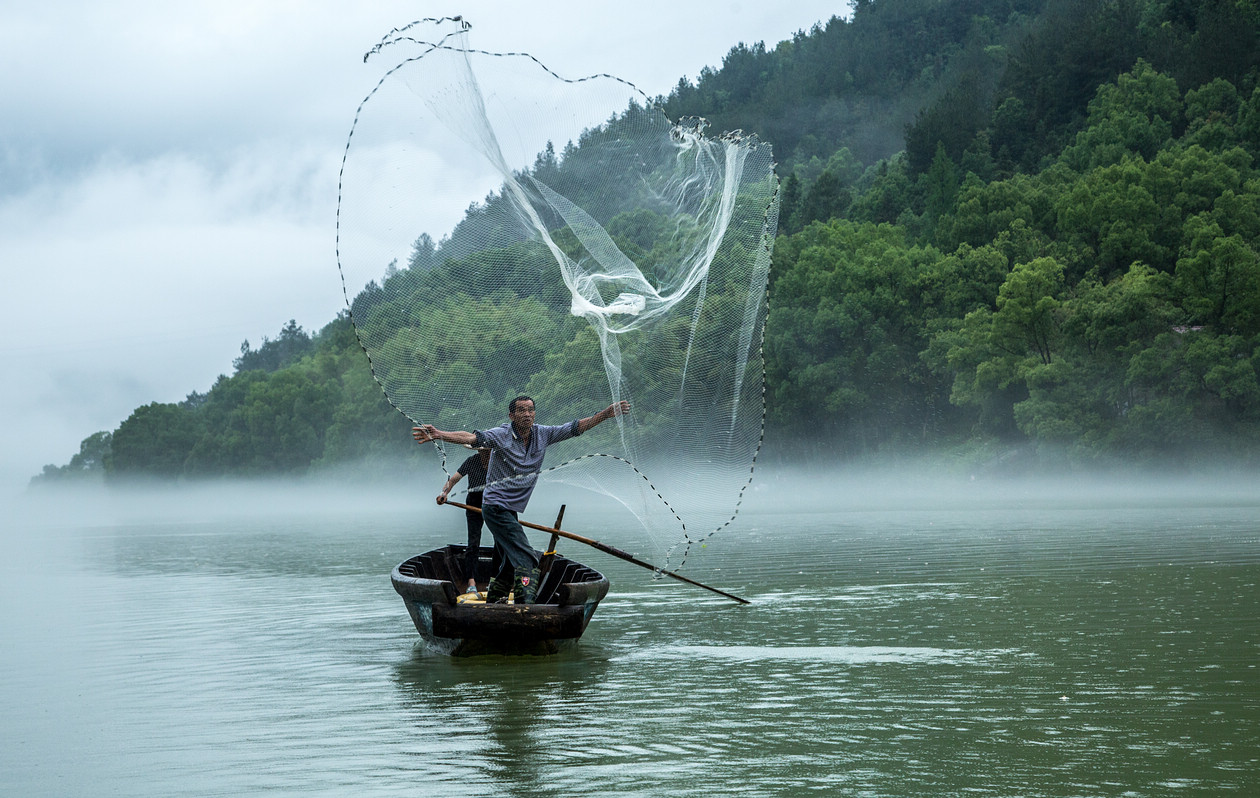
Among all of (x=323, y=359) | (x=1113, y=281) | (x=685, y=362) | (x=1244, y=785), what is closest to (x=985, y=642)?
(x=685, y=362)

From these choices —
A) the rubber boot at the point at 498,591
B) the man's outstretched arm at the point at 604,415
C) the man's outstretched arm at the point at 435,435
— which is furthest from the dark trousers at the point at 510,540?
the man's outstretched arm at the point at 604,415

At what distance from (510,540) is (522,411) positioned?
4.89ft

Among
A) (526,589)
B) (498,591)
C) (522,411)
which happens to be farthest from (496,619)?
(522,411)

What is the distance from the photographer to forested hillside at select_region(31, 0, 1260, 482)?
58938 millimetres

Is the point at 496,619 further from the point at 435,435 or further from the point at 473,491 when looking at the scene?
the point at 473,491

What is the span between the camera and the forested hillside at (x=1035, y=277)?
58.9 meters

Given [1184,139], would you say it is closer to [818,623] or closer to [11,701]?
[818,623]

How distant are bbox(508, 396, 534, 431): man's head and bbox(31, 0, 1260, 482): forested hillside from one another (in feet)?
1.32

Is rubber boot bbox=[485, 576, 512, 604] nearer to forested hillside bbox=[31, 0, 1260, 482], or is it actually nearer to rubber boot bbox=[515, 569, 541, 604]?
rubber boot bbox=[515, 569, 541, 604]

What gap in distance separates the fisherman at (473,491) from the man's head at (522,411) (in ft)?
1.56

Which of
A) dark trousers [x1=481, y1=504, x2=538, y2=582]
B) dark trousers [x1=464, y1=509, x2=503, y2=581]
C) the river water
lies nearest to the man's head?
dark trousers [x1=481, y1=504, x2=538, y2=582]

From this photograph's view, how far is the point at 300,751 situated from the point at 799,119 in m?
158

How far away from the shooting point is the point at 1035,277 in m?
64.4

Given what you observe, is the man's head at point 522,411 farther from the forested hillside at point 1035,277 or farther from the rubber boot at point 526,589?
the rubber boot at point 526,589
